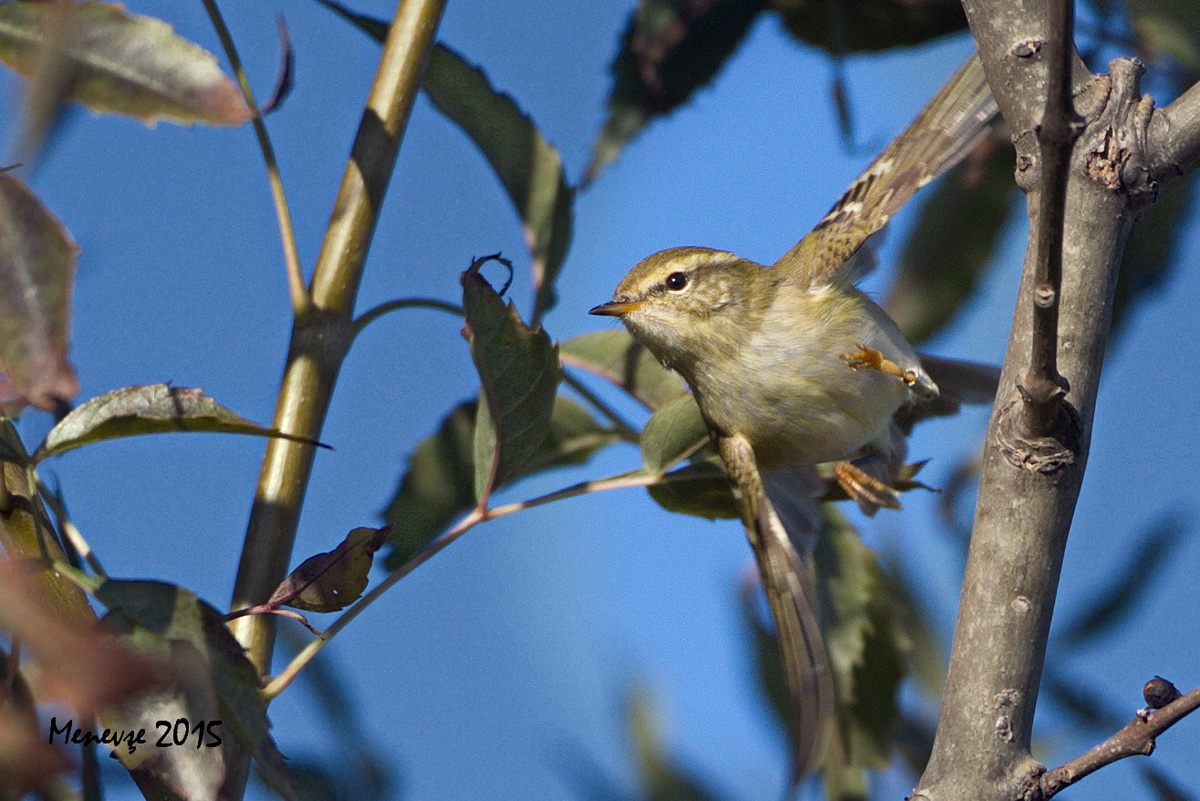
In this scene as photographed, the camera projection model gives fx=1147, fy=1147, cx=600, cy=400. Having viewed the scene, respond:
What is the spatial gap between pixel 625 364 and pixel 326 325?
58 centimetres

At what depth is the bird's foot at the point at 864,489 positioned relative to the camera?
1.80m

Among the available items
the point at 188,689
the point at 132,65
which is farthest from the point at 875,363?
the point at 188,689

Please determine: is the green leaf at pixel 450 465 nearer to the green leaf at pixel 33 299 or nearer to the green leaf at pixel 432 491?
the green leaf at pixel 432 491

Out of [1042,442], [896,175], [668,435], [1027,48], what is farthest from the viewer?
[896,175]

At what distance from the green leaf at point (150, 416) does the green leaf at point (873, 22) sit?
1.55 metres

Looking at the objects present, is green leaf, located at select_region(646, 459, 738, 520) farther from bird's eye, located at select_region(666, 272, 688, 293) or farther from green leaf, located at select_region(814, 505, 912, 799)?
bird's eye, located at select_region(666, 272, 688, 293)

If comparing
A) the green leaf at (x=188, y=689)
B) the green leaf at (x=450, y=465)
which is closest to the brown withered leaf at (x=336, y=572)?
the green leaf at (x=188, y=689)

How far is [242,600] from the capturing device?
1278 mm

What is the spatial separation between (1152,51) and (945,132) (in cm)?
38

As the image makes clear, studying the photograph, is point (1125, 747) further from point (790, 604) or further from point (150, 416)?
point (150, 416)

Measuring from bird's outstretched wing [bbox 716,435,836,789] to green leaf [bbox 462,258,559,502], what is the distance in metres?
0.41

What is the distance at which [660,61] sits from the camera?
2082 millimetres

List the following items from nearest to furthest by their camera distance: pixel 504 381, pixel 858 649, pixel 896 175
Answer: pixel 504 381
pixel 858 649
pixel 896 175

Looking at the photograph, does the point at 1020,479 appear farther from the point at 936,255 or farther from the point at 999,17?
the point at 936,255
